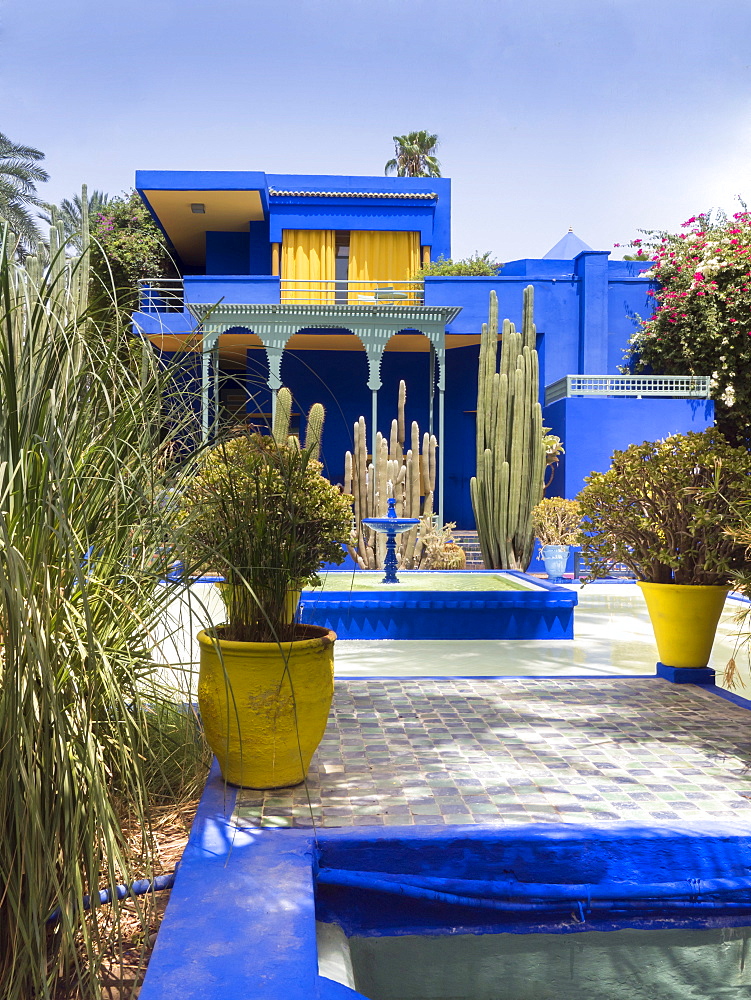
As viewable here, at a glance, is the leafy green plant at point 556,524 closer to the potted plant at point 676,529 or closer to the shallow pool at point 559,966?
the potted plant at point 676,529

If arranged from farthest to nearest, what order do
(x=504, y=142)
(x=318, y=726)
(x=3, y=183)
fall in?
1. (x=3, y=183)
2. (x=504, y=142)
3. (x=318, y=726)

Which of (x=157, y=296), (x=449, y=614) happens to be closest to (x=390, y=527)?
(x=449, y=614)

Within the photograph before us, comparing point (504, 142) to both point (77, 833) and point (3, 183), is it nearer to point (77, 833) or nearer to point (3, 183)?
point (3, 183)

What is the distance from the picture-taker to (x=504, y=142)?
18.7m

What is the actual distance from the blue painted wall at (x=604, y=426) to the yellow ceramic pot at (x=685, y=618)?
9751 mm

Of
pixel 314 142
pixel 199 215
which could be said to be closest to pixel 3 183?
pixel 199 215

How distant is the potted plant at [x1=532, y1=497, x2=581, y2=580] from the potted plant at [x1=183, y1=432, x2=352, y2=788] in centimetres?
976

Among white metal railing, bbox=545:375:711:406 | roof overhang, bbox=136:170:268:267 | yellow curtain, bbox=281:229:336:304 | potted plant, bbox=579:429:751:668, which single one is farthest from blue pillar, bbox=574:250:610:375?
potted plant, bbox=579:429:751:668

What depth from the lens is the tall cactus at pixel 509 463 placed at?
12.9 meters

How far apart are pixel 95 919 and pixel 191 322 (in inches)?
647

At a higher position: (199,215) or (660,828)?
(199,215)

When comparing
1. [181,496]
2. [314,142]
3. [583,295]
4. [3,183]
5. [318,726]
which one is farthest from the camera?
[3,183]

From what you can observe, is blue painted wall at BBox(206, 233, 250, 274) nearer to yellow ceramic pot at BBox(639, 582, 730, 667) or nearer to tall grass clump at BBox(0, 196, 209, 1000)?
yellow ceramic pot at BBox(639, 582, 730, 667)

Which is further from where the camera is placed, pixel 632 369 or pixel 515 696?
pixel 632 369
